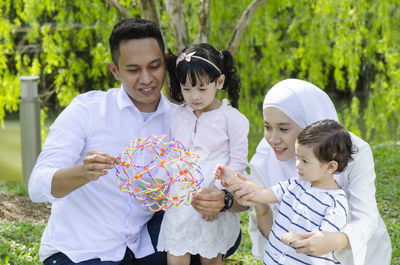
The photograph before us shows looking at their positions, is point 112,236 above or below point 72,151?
below

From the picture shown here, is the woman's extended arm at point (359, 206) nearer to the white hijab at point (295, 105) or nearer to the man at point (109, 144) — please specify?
the white hijab at point (295, 105)

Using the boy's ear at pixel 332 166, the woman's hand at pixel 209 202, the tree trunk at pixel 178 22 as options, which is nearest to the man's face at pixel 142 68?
the woman's hand at pixel 209 202

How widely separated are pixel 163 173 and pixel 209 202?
32 cm

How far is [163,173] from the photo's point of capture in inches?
119

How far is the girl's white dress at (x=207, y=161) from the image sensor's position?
298 cm

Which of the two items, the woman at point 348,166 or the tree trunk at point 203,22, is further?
the tree trunk at point 203,22

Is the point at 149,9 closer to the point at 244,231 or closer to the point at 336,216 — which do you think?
the point at 244,231

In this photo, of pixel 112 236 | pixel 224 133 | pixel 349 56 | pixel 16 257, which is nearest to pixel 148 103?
pixel 224 133

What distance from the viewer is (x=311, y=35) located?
28.3 ft

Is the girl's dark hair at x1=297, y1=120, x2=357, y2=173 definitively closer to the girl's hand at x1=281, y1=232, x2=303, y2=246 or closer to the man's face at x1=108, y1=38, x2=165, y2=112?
the girl's hand at x1=281, y1=232, x2=303, y2=246

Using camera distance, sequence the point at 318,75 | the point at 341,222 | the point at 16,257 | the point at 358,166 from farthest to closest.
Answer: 1. the point at 318,75
2. the point at 16,257
3. the point at 358,166
4. the point at 341,222

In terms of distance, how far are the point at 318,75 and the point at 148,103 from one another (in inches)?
242

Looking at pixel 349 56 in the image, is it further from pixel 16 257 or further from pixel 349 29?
pixel 16 257

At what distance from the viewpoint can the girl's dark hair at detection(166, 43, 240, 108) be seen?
9.46ft
